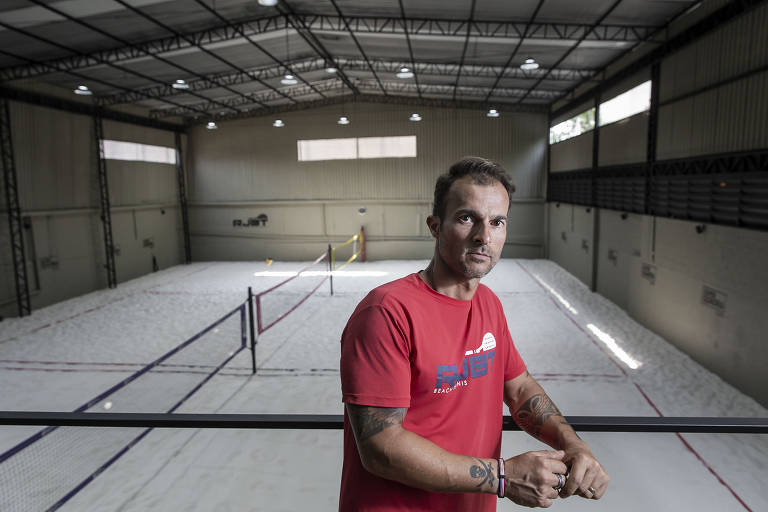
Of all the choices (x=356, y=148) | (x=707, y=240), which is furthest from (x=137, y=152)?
(x=707, y=240)

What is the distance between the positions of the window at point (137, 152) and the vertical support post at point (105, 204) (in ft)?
1.29

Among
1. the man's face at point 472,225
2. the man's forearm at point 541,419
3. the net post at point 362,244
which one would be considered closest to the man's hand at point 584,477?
the man's forearm at point 541,419

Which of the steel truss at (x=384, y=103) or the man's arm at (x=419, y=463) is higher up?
the steel truss at (x=384, y=103)

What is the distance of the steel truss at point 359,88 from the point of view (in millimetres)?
21969

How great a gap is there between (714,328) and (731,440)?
348 cm

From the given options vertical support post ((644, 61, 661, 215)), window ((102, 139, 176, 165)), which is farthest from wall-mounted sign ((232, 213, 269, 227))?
vertical support post ((644, 61, 661, 215))

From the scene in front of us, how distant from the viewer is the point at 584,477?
1697mm

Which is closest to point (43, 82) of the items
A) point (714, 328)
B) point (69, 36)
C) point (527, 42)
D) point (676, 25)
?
point (69, 36)

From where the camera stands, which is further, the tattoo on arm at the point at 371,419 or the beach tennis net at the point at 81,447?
the beach tennis net at the point at 81,447

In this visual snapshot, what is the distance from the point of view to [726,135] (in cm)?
961

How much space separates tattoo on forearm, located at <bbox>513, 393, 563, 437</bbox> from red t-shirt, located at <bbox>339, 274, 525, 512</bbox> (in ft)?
0.59

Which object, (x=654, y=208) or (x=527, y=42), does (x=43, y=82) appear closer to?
(x=527, y=42)

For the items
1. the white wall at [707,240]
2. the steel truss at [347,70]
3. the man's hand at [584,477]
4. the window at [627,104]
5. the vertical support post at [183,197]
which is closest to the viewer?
the man's hand at [584,477]

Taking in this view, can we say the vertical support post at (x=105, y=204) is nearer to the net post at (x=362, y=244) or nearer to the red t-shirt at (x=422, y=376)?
the net post at (x=362, y=244)
